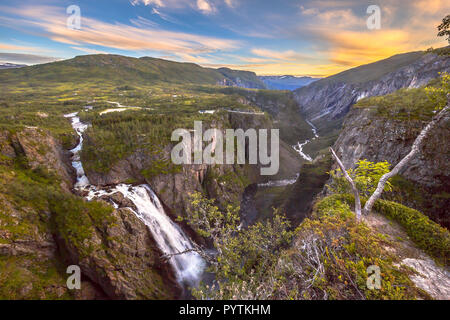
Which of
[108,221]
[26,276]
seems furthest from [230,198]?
[26,276]

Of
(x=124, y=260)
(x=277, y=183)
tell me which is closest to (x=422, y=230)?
(x=124, y=260)

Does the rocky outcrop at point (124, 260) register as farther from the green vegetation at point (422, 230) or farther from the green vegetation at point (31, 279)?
the green vegetation at point (422, 230)

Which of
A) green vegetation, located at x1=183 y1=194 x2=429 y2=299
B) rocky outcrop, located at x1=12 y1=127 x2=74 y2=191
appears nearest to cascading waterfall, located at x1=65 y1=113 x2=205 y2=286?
rocky outcrop, located at x1=12 y1=127 x2=74 y2=191

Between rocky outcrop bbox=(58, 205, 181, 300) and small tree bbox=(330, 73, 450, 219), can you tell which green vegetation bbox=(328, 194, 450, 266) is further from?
rocky outcrop bbox=(58, 205, 181, 300)

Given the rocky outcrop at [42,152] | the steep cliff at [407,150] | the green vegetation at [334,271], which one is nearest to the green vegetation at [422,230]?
the green vegetation at [334,271]

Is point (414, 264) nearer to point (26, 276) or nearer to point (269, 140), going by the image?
point (26, 276)
